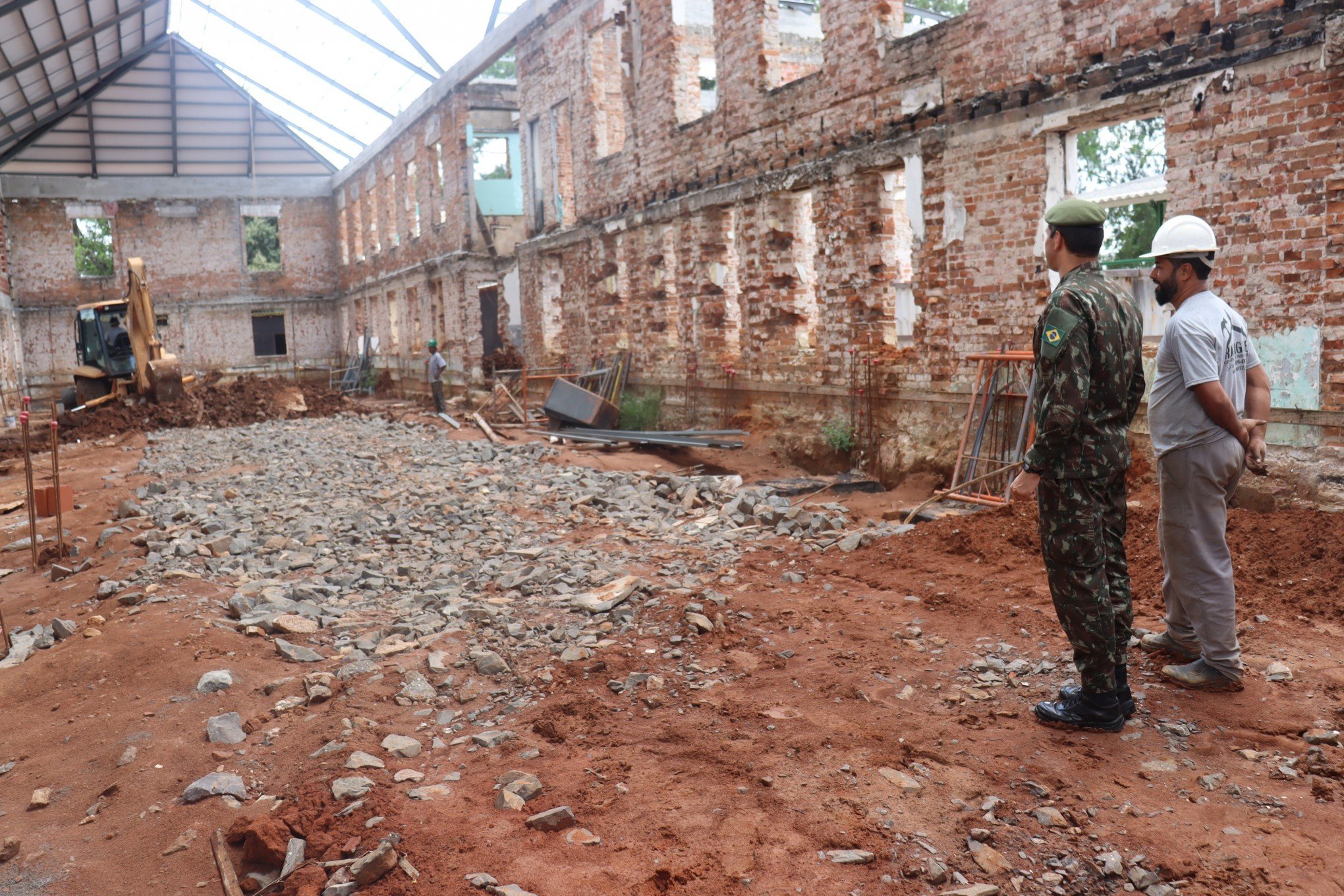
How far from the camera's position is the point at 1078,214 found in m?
3.76

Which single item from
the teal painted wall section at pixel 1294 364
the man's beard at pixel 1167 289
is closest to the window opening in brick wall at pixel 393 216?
the teal painted wall section at pixel 1294 364

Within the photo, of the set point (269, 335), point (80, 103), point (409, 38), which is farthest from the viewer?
point (269, 335)

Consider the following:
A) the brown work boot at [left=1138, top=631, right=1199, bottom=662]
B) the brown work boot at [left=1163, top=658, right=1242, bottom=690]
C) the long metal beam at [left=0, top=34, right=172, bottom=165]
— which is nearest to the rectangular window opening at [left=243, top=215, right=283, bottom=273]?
the long metal beam at [left=0, top=34, right=172, bottom=165]

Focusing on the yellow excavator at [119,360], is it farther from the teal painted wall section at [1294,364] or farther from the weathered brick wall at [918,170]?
the teal painted wall section at [1294,364]

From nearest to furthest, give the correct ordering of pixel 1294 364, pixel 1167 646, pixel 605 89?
pixel 1167 646
pixel 1294 364
pixel 605 89

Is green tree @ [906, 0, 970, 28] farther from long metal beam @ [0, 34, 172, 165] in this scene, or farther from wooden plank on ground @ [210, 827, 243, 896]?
wooden plank on ground @ [210, 827, 243, 896]

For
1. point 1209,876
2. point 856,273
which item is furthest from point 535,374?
point 1209,876

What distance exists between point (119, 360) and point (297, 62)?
1137 cm

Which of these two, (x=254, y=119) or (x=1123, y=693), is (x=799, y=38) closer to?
(x=254, y=119)

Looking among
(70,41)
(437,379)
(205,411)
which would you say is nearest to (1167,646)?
(437,379)

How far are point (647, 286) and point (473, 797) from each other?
496 inches

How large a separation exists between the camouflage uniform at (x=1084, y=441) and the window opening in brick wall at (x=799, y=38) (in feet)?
64.8

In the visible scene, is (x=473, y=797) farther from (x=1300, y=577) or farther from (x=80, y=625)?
(x=1300, y=577)

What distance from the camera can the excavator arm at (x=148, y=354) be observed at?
63.7 ft
